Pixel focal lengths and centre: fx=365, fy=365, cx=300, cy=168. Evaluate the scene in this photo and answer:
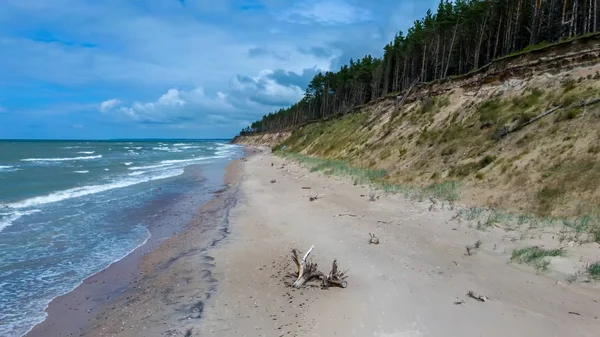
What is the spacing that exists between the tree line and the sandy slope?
23.9 metres

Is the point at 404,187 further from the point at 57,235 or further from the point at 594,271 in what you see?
the point at 57,235

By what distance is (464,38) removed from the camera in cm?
4922

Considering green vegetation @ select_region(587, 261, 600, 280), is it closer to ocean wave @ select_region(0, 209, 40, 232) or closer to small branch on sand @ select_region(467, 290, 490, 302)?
small branch on sand @ select_region(467, 290, 490, 302)

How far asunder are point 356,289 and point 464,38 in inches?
1994

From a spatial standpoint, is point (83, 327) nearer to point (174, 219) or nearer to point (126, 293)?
point (126, 293)

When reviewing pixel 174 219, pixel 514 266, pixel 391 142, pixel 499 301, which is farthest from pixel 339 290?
pixel 391 142

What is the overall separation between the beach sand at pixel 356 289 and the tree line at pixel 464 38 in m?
24.2

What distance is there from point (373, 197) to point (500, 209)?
5200 millimetres

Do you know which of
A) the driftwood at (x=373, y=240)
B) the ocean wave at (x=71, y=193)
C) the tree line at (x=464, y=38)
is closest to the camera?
the driftwood at (x=373, y=240)

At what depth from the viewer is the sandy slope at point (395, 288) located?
244 inches

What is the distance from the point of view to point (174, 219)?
16.2m

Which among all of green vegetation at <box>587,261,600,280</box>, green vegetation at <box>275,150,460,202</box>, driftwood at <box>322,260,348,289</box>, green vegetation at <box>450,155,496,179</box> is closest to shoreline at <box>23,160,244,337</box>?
driftwood at <box>322,260,348,289</box>

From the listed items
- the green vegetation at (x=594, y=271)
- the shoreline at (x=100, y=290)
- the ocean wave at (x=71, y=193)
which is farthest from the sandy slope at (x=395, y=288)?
the ocean wave at (x=71, y=193)

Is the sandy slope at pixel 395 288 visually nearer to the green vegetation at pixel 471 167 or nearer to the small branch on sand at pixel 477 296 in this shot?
the small branch on sand at pixel 477 296
